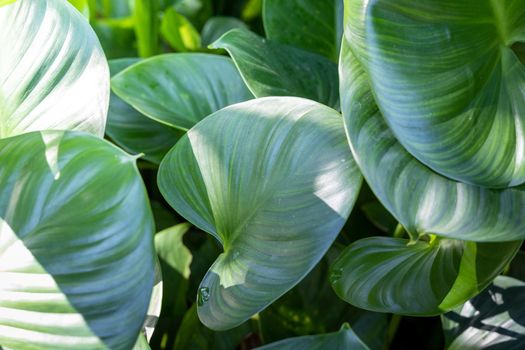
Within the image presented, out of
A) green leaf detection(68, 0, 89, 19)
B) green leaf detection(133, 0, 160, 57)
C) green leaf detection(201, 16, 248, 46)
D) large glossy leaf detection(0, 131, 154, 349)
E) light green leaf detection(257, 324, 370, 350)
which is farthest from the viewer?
green leaf detection(201, 16, 248, 46)

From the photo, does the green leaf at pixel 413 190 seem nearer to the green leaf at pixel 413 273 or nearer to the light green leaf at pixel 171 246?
the green leaf at pixel 413 273

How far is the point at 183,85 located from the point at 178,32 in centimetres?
22

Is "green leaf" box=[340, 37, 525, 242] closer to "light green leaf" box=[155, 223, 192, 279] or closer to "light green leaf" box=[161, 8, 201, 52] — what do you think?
"light green leaf" box=[155, 223, 192, 279]

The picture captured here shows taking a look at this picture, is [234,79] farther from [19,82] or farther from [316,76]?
[19,82]

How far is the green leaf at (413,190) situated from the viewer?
1.13 ft

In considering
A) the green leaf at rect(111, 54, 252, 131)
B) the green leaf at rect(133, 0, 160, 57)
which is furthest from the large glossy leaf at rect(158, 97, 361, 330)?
the green leaf at rect(133, 0, 160, 57)

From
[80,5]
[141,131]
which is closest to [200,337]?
[141,131]

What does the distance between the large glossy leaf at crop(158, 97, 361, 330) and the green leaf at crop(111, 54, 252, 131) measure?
0.48 ft

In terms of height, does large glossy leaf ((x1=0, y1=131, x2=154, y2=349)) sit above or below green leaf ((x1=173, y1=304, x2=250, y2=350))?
above

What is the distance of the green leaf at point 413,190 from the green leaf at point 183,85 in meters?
0.19

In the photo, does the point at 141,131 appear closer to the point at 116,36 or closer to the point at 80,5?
the point at 80,5

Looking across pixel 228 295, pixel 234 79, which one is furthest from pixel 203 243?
pixel 228 295

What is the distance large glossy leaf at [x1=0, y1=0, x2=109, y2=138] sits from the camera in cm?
38

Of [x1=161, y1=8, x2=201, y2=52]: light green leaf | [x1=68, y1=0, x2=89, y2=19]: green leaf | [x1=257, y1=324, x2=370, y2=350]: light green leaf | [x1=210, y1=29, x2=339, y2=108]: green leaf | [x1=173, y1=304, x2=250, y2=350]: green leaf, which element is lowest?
[x1=173, y1=304, x2=250, y2=350]: green leaf
